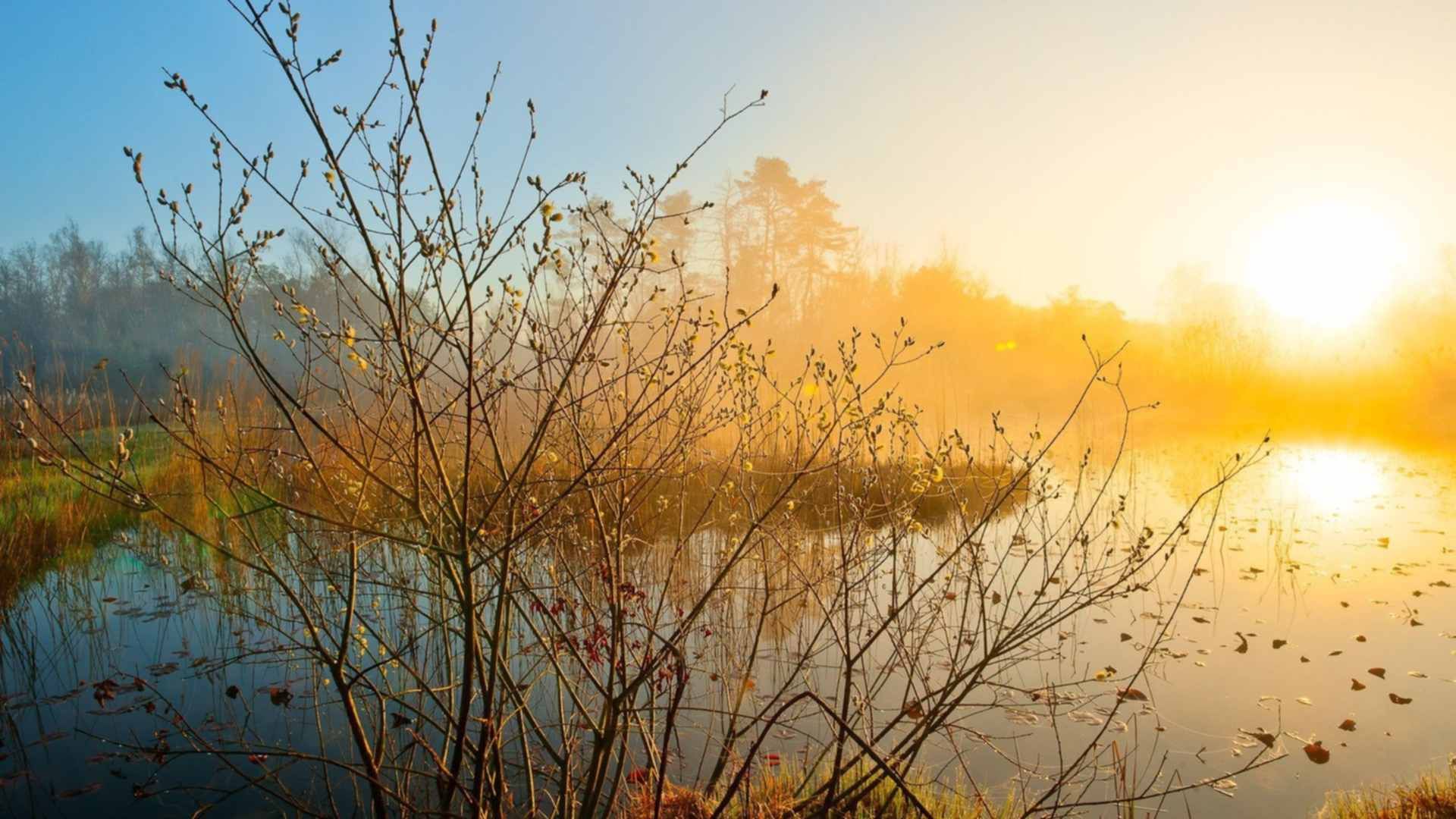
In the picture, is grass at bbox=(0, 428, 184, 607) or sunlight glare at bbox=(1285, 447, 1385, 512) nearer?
grass at bbox=(0, 428, 184, 607)

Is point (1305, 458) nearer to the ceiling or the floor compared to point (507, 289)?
nearer to the floor

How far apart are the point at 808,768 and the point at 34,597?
521 centimetres

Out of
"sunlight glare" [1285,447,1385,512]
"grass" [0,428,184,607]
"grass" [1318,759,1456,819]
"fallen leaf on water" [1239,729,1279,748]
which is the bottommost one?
"fallen leaf on water" [1239,729,1279,748]

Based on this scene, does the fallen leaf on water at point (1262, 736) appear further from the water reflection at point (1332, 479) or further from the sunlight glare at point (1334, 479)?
the sunlight glare at point (1334, 479)

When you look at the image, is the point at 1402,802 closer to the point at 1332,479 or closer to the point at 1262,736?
the point at 1262,736

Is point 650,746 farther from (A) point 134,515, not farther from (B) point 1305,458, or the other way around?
(B) point 1305,458

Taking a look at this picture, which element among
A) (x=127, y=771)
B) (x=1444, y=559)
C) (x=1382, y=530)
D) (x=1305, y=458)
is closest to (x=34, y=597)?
(x=127, y=771)

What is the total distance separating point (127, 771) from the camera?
3.08 m

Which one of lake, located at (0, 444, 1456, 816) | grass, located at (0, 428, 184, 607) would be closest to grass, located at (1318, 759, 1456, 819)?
lake, located at (0, 444, 1456, 816)

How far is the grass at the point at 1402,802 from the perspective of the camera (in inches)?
95.0

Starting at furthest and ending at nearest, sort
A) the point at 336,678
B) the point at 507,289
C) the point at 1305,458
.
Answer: the point at 1305,458 → the point at 507,289 → the point at 336,678

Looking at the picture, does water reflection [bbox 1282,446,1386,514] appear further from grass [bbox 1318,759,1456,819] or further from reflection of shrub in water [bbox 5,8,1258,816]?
grass [bbox 1318,759,1456,819]

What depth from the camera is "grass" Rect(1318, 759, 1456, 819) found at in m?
2.41

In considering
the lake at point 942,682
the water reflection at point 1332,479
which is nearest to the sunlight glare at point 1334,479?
the water reflection at point 1332,479
